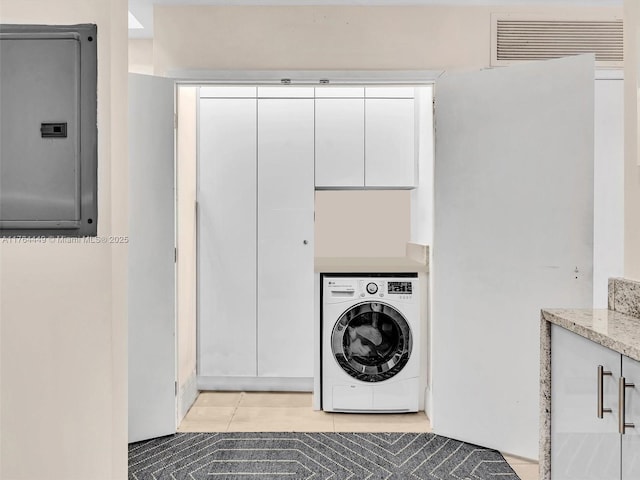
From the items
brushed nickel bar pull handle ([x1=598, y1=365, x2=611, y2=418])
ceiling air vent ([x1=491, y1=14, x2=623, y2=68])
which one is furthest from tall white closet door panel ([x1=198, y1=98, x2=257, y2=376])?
brushed nickel bar pull handle ([x1=598, y1=365, x2=611, y2=418])

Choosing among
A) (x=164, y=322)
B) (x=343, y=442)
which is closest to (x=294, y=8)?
(x=164, y=322)

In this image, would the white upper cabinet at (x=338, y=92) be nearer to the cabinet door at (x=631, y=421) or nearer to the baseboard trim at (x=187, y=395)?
the baseboard trim at (x=187, y=395)

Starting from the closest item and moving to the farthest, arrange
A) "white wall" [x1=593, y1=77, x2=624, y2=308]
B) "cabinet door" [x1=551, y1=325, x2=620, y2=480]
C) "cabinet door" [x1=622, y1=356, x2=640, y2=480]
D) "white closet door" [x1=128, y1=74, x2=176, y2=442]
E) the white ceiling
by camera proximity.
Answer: "cabinet door" [x1=622, y1=356, x2=640, y2=480]
"cabinet door" [x1=551, y1=325, x2=620, y2=480]
"white closet door" [x1=128, y1=74, x2=176, y2=442]
the white ceiling
"white wall" [x1=593, y1=77, x2=624, y2=308]

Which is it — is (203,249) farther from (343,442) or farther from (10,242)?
(10,242)

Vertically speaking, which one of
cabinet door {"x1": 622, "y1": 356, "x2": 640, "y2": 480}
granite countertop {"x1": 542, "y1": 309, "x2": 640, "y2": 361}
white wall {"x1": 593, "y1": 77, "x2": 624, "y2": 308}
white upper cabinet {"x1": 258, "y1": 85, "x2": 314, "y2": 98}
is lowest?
cabinet door {"x1": 622, "y1": 356, "x2": 640, "y2": 480}

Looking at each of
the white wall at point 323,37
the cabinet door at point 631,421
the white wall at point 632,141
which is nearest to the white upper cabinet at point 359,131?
the white wall at point 323,37

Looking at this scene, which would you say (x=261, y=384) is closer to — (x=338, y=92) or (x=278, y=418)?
(x=278, y=418)

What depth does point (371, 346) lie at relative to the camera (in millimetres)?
3217

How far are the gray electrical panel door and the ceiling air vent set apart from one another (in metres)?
2.55

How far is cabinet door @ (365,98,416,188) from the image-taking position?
3.68m

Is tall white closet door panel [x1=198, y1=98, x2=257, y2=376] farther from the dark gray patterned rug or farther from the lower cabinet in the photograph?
the lower cabinet

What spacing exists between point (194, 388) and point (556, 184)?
8.85 feet

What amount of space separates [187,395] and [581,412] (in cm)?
256

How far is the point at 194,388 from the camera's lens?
11.6ft
